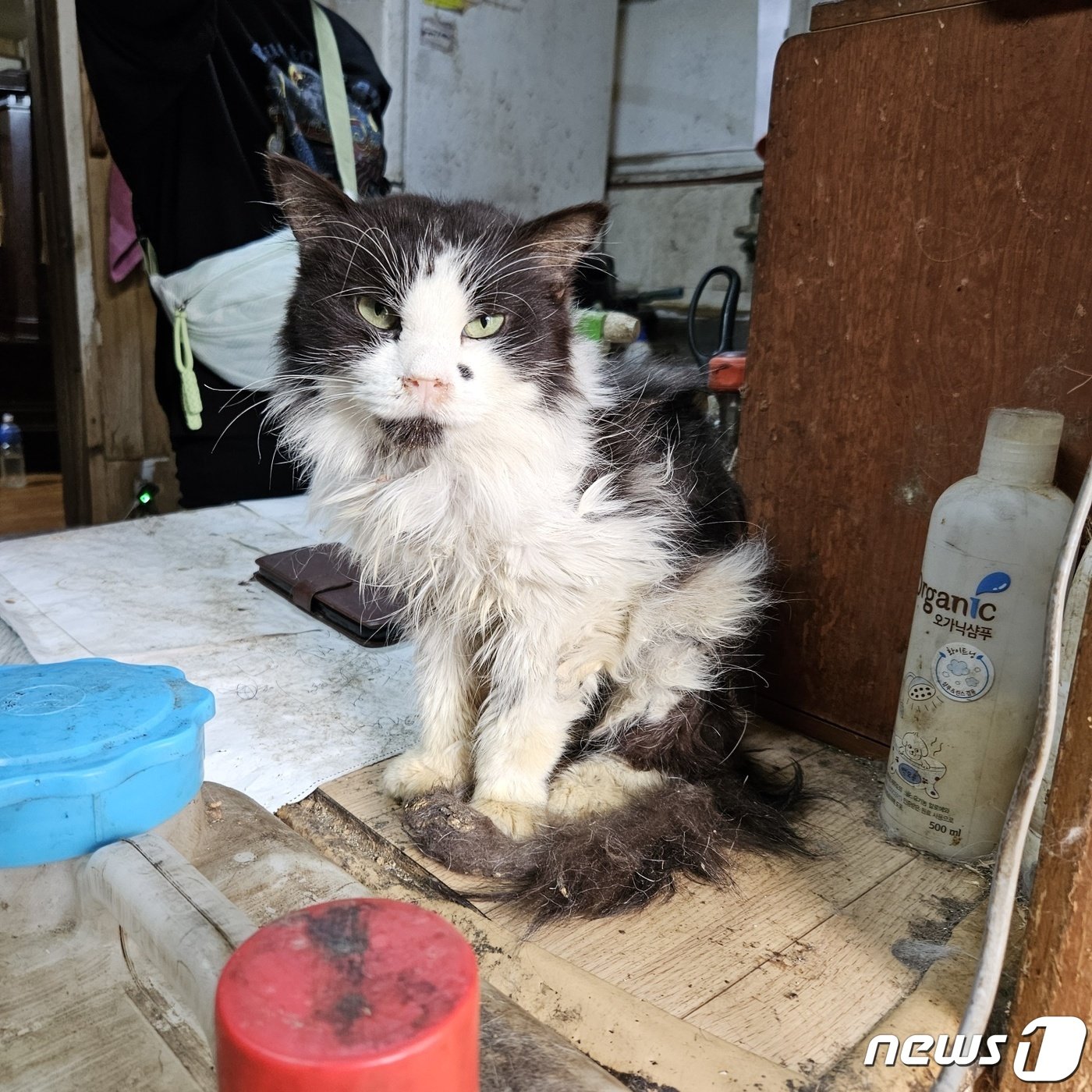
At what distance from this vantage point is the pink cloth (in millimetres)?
2900

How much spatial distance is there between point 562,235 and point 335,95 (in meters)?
1.87

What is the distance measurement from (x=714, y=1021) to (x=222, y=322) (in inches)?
93.5

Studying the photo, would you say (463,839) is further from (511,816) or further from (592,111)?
(592,111)

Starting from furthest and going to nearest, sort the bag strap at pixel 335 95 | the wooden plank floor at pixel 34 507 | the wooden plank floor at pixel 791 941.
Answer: the wooden plank floor at pixel 34 507
the bag strap at pixel 335 95
the wooden plank floor at pixel 791 941

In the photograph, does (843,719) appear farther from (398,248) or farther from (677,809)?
(398,248)

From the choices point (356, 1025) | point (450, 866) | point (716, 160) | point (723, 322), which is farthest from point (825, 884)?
point (716, 160)

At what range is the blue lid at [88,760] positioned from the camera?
71 cm

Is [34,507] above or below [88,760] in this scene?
below

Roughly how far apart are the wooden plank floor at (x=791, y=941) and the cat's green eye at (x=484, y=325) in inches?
24.5

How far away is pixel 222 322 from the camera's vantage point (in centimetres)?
255

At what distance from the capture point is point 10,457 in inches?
171

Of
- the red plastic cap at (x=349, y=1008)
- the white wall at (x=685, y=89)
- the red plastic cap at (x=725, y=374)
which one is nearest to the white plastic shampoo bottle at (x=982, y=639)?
the red plastic cap at (x=349, y=1008)

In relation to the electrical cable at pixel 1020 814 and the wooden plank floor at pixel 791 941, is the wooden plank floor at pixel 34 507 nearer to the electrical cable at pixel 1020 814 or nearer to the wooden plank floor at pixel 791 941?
the wooden plank floor at pixel 791 941

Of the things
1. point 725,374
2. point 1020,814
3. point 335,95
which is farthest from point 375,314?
point 335,95
